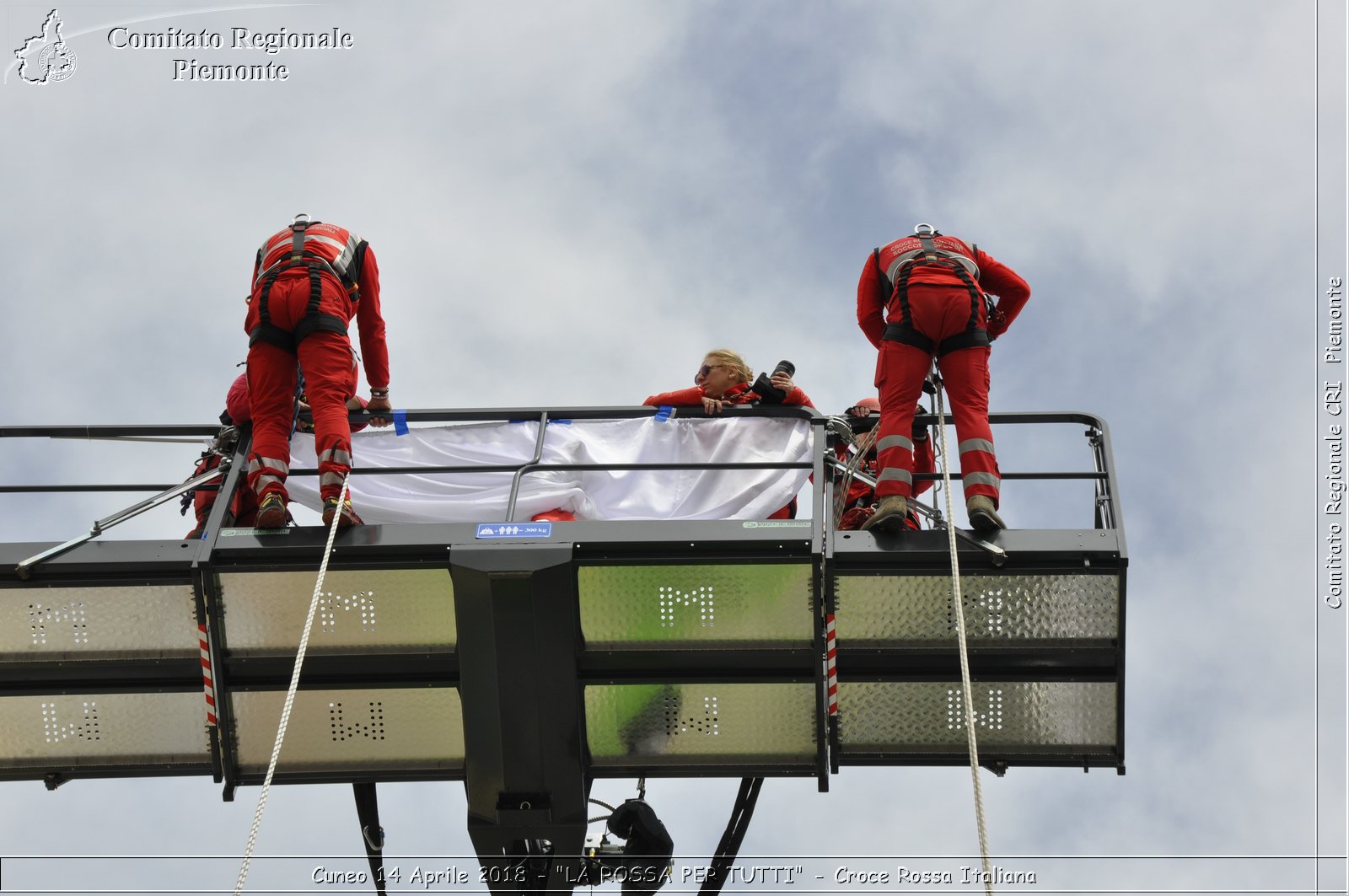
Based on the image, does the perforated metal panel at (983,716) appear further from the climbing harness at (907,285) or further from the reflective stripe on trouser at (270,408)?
the reflective stripe on trouser at (270,408)

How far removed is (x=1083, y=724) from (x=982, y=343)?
2194mm

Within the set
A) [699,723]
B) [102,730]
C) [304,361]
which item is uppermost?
[304,361]

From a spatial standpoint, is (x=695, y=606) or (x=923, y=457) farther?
(x=923, y=457)

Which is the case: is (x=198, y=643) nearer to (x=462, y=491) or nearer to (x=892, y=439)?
(x=462, y=491)

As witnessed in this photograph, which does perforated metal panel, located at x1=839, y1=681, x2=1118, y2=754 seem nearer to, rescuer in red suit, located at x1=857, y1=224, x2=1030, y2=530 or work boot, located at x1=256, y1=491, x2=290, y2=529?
rescuer in red suit, located at x1=857, y1=224, x2=1030, y2=530

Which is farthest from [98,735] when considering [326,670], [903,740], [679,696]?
[903,740]

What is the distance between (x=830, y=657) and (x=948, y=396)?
5.66ft

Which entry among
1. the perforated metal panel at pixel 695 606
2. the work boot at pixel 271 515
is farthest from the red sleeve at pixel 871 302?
the work boot at pixel 271 515

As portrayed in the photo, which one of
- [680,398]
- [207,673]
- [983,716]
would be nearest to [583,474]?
[680,398]

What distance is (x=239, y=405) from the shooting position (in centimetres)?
852

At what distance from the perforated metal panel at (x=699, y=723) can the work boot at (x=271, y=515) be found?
6.40 ft

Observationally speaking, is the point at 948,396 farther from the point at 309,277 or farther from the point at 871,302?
the point at 309,277

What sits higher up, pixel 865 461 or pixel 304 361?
pixel 304 361

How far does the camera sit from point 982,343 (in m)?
7.79
